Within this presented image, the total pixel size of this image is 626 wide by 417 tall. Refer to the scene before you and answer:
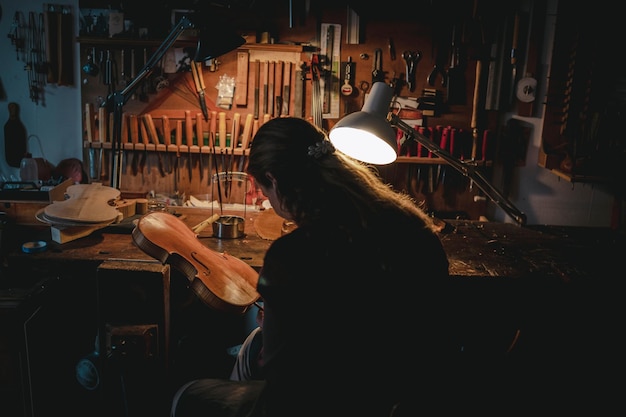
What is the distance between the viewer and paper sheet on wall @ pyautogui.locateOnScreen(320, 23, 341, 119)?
15.6 feet

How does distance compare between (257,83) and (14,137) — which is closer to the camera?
(257,83)

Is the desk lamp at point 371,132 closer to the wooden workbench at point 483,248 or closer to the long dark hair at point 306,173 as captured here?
the long dark hair at point 306,173

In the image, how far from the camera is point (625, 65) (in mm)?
4594

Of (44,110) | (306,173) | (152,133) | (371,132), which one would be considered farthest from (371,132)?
(44,110)

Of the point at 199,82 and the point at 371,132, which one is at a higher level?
the point at 199,82

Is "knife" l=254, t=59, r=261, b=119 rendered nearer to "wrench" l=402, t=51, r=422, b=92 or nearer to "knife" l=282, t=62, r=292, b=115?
"knife" l=282, t=62, r=292, b=115

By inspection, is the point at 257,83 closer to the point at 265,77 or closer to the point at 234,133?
the point at 265,77

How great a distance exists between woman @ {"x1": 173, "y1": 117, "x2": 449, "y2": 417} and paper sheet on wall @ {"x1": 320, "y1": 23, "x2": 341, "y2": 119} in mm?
3202

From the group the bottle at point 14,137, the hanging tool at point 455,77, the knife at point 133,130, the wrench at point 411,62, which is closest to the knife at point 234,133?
the knife at point 133,130

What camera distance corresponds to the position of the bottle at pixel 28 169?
189 inches

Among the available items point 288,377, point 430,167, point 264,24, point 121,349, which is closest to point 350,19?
point 264,24

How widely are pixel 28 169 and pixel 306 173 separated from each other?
158 inches

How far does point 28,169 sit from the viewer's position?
4820 millimetres

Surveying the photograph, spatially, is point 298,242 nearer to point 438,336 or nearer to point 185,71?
point 438,336
